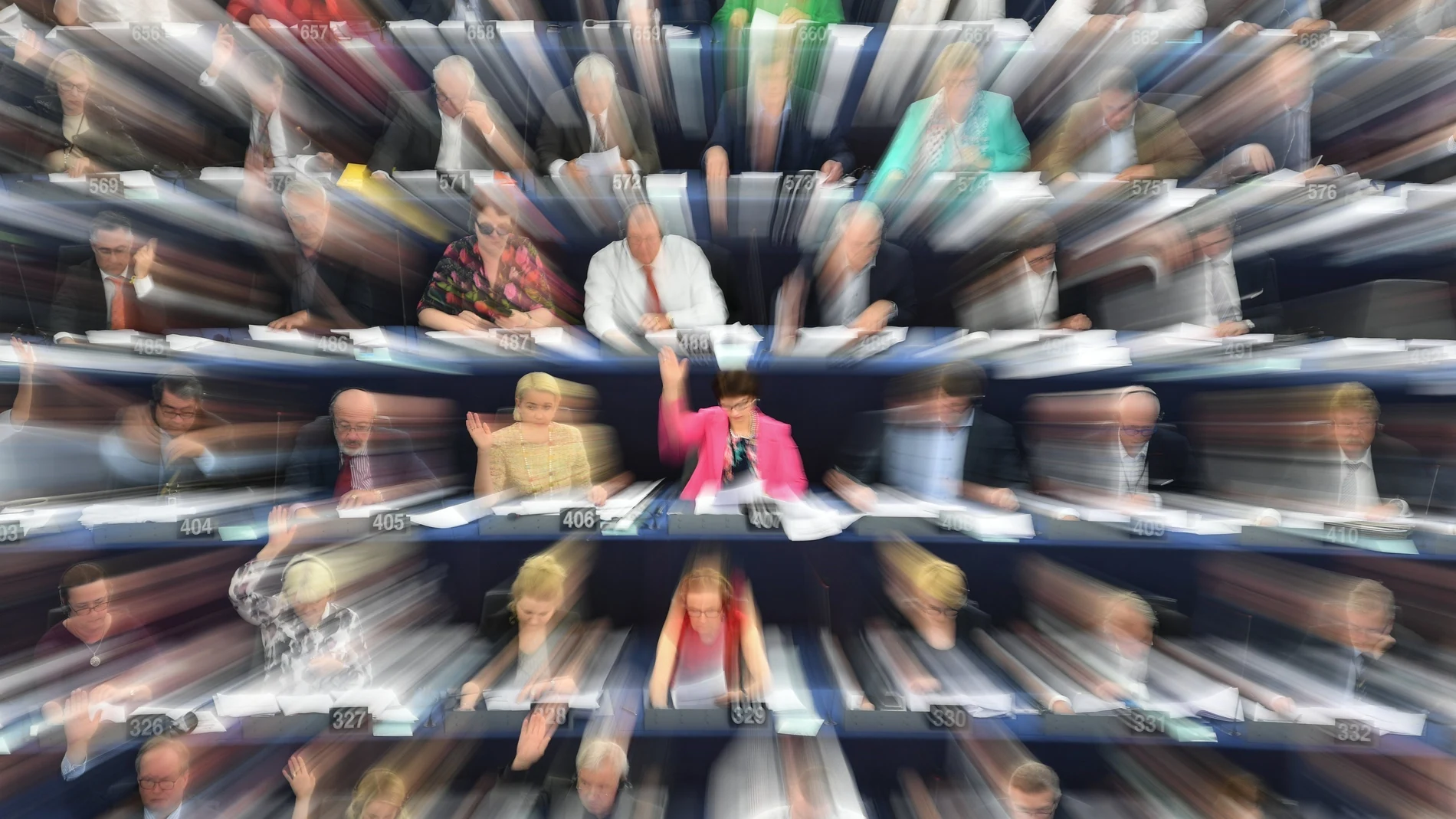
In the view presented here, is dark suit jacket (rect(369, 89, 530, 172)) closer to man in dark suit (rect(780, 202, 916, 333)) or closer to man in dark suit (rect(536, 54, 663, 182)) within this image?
man in dark suit (rect(536, 54, 663, 182))

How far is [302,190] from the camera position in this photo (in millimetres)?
1220

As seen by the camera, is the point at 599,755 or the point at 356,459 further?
the point at 356,459

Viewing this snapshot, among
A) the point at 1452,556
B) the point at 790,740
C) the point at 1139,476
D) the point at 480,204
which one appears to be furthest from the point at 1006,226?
the point at 790,740

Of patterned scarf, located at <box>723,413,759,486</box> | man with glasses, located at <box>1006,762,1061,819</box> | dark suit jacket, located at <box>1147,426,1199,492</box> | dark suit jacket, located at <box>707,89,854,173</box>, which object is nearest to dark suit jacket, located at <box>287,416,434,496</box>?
patterned scarf, located at <box>723,413,759,486</box>

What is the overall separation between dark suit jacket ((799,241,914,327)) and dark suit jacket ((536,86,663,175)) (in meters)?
0.47

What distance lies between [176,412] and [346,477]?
0.38m

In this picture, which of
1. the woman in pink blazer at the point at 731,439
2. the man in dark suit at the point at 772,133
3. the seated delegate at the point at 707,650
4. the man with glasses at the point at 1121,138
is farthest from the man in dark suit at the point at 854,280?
the seated delegate at the point at 707,650

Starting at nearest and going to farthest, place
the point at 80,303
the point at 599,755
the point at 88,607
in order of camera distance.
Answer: the point at 599,755 < the point at 88,607 < the point at 80,303

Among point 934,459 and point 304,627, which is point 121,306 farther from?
point 934,459

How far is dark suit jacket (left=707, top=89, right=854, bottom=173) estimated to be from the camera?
1.30m

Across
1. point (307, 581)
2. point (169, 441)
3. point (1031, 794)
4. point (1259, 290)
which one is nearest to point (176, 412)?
point (169, 441)

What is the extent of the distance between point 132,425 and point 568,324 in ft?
3.30

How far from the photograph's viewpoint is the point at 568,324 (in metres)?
1.36

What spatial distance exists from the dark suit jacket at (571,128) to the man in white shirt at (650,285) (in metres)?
0.18
